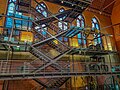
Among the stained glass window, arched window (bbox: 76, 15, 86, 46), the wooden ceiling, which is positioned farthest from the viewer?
the wooden ceiling

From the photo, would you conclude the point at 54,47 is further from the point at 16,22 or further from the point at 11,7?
the point at 11,7

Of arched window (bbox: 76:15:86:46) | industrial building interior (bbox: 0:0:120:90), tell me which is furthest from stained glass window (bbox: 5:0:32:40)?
arched window (bbox: 76:15:86:46)

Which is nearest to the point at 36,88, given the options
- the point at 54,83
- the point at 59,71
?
the point at 54,83

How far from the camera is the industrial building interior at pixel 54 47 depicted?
747 centimetres

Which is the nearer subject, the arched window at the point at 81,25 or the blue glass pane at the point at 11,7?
the blue glass pane at the point at 11,7

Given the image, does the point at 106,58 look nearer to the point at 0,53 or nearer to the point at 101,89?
the point at 101,89

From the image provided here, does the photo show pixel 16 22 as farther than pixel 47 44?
Yes

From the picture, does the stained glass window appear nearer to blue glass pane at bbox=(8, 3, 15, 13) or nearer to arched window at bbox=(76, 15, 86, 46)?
blue glass pane at bbox=(8, 3, 15, 13)

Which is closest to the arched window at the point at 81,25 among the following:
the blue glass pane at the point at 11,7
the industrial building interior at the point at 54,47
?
the industrial building interior at the point at 54,47

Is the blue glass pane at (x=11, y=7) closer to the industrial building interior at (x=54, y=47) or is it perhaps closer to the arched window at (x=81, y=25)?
the industrial building interior at (x=54, y=47)

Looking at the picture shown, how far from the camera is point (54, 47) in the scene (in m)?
8.75

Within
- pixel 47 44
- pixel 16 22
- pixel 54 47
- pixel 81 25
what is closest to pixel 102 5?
pixel 81 25

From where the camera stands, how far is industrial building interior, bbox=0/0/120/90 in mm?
7469

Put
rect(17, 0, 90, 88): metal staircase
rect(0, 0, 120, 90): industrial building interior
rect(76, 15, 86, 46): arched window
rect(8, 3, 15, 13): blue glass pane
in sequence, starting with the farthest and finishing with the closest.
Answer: rect(76, 15, 86, 46): arched window
rect(8, 3, 15, 13): blue glass pane
rect(0, 0, 120, 90): industrial building interior
rect(17, 0, 90, 88): metal staircase
